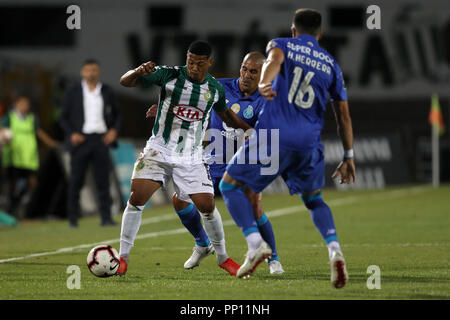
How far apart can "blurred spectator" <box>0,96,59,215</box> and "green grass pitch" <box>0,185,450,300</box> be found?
4.71 ft

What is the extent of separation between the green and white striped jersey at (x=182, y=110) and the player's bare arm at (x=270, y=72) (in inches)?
46.2

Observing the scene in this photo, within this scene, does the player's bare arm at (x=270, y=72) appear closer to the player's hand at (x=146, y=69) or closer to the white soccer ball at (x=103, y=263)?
the player's hand at (x=146, y=69)

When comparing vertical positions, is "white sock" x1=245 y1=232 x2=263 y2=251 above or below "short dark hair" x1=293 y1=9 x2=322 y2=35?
below

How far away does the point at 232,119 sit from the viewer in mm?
7703

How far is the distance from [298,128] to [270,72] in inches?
20.4

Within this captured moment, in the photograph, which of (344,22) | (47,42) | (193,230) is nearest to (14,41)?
(47,42)

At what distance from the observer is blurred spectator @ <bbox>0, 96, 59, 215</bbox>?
625 inches

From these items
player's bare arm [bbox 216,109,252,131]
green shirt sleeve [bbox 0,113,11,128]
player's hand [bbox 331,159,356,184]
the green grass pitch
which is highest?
green shirt sleeve [bbox 0,113,11,128]

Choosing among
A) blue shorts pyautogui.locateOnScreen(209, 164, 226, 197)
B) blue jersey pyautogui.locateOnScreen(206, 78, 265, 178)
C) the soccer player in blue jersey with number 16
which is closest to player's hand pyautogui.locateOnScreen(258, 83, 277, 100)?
the soccer player in blue jersey with number 16

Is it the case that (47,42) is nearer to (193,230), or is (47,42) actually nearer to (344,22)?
(344,22)

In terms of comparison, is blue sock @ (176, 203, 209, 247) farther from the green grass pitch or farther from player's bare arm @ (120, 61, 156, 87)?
player's bare arm @ (120, 61, 156, 87)

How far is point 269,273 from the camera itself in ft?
25.2

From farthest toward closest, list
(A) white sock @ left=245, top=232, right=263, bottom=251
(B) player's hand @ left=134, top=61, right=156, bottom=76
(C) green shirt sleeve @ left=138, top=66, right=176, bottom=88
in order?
(C) green shirt sleeve @ left=138, top=66, right=176, bottom=88 → (B) player's hand @ left=134, top=61, right=156, bottom=76 → (A) white sock @ left=245, top=232, right=263, bottom=251

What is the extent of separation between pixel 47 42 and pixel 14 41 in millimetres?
1127
